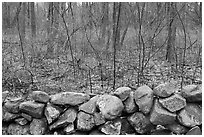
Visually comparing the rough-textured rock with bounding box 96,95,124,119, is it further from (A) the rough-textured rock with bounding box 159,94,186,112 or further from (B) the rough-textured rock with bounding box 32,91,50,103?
(B) the rough-textured rock with bounding box 32,91,50,103

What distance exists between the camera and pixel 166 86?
2.72 metres

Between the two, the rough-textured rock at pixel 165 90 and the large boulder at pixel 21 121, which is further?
the large boulder at pixel 21 121

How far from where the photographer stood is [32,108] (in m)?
2.78

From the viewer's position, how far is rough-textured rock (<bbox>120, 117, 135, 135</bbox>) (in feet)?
9.30

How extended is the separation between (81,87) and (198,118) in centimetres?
154

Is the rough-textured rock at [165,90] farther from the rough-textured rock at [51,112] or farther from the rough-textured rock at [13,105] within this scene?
the rough-textured rock at [13,105]

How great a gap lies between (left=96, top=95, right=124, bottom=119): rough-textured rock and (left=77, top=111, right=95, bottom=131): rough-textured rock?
16 cm

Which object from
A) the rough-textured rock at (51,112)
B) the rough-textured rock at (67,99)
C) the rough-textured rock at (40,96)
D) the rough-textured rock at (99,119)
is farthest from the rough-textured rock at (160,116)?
the rough-textured rock at (40,96)

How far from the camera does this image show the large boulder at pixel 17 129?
113 inches

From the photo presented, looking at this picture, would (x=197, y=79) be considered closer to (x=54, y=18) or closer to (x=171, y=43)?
(x=171, y=43)

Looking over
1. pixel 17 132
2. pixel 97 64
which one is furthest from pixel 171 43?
pixel 17 132

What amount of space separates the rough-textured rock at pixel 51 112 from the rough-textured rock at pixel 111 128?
1.71ft

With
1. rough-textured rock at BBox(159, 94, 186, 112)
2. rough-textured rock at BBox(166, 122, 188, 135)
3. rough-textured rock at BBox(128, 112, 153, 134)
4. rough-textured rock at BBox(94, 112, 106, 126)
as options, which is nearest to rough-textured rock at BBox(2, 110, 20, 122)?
rough-textured rock at BBox(94, 112, 106, 126)

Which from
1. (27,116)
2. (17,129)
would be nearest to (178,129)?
(27,116)
